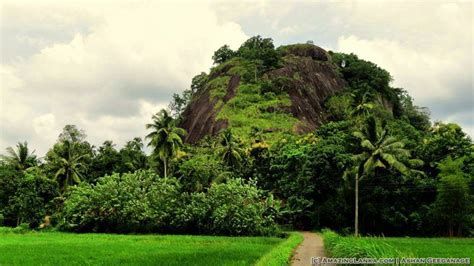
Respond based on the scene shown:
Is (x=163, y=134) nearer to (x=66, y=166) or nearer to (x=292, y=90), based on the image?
(x=66, y=166)

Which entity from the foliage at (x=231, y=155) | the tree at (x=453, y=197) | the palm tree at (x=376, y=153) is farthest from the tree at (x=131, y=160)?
the tree at (x=453, y=197)

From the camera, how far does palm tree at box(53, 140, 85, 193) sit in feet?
172

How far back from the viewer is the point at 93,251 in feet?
80.3

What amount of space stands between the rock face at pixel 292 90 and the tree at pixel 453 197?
3561 centimetres

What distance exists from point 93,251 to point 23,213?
24256 mm

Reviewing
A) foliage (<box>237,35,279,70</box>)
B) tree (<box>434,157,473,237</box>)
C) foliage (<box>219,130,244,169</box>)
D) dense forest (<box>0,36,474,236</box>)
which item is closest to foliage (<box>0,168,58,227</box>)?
dense forest (<box>0,36,474,236</box>)

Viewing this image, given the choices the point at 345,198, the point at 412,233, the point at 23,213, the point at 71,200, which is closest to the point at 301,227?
the point at 345,198

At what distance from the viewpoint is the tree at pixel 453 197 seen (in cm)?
3900

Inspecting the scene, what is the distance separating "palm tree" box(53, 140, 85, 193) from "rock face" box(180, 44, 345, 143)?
29620mm

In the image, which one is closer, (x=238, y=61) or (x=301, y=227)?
(x=301, y=227)

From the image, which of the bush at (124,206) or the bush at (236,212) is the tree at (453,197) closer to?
the bush at (236,212)

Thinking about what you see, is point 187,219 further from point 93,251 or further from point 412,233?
point 412,233

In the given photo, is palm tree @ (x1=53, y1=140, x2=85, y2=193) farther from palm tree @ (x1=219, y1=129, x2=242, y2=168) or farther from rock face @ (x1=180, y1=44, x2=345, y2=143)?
rock face @ (x1=180, y1=44, x2=345, y2=143)

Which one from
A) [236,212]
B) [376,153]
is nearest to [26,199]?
[236,212]
